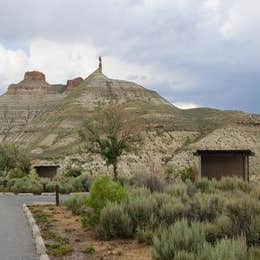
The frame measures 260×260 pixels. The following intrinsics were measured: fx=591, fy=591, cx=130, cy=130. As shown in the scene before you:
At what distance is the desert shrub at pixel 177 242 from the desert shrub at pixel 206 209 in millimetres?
3555

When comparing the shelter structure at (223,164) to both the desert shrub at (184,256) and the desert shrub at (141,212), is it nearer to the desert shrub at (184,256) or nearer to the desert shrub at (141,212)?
the desert shrub at (141,212)

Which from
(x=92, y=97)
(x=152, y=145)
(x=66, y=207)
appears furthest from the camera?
(x=92, y=97)

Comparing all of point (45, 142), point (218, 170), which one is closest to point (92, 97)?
point (45, 142)

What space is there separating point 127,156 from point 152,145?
24.2 feet

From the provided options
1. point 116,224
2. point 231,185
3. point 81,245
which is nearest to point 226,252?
point 81,245

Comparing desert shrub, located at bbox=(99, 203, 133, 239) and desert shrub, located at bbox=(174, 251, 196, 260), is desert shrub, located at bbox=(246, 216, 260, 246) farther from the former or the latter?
desert shrub, located at bbox=(99, 203, 133, 239)

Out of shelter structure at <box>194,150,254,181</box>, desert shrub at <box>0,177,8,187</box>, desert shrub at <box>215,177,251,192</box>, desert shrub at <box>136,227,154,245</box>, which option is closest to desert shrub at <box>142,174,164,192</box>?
desert shrub at <box>215,177,251,192</box>

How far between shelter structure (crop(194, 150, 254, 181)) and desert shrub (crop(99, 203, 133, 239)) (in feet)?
59.0

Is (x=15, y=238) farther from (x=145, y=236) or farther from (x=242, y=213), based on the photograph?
(x=242, y=213)

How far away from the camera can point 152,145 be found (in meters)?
89.4

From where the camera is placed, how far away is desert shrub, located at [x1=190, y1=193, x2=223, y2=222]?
1572cm

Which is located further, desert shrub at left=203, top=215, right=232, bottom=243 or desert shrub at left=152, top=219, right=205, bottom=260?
desert shrub at left=203, top=215, right=232, bottom=243

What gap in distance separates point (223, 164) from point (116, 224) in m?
18.9

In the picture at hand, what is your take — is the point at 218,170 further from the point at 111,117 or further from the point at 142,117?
the point at 142,117
